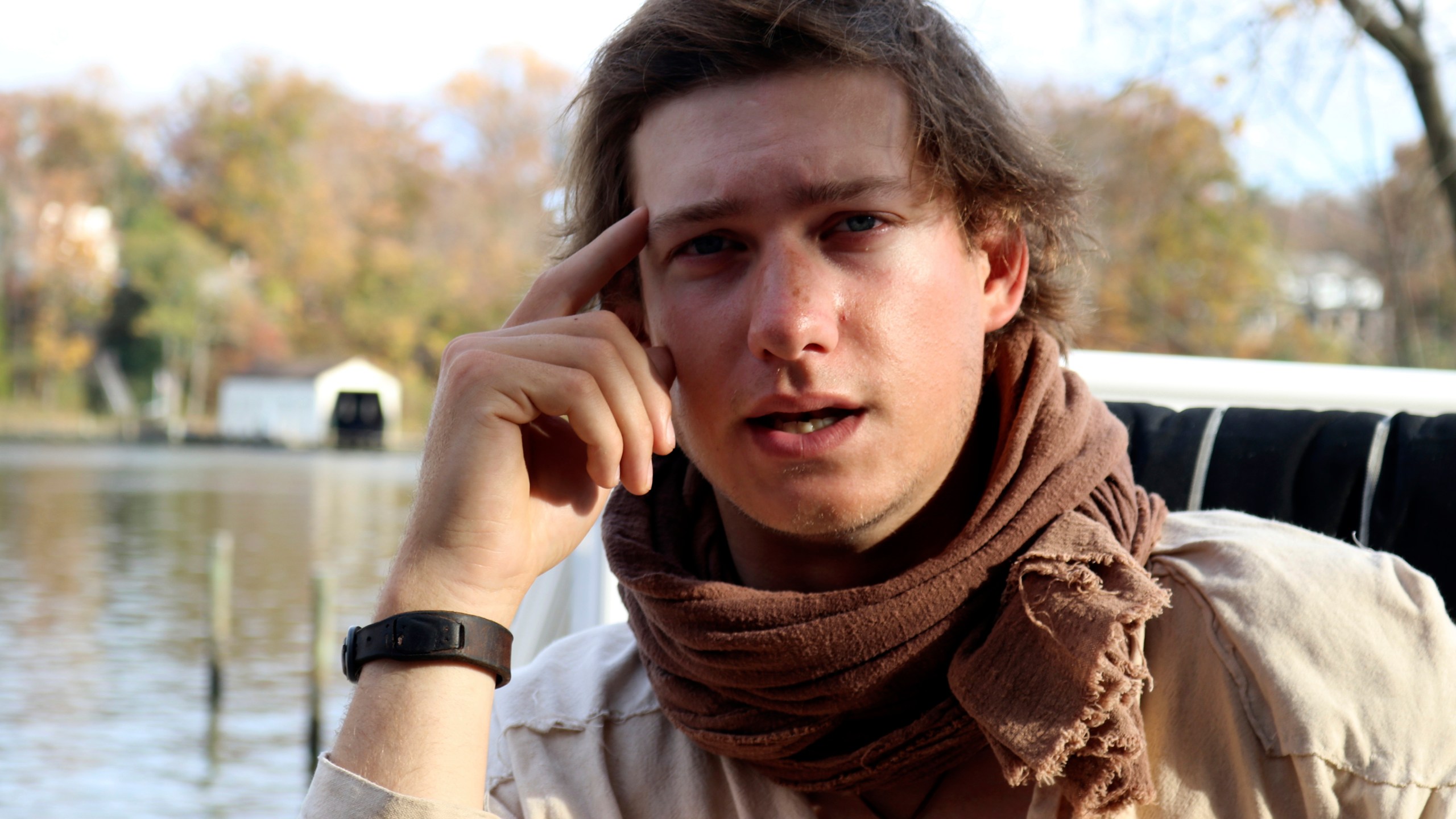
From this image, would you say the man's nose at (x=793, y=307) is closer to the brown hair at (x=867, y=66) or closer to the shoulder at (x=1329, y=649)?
the brown hair at (x=867, y=66)

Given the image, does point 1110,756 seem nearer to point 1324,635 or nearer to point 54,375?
point 1324,635

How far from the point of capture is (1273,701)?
4.45ft

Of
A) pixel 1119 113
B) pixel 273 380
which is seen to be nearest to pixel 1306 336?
pixel 1119 113

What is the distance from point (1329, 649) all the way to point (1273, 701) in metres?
0.08

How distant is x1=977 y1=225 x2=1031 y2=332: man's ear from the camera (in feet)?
5.73

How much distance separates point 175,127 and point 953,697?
64271mm

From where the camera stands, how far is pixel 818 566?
166 cm

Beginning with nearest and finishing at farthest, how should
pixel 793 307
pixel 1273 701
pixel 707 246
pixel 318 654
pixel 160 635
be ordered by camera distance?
pixel 1273 701, pixel 793 307, pixel 707 246, pixel 318 654, pixel 160 635

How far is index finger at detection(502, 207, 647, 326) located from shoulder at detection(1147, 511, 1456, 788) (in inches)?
30.2

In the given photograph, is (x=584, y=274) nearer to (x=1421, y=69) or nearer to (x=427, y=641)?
(x=427, y=641)

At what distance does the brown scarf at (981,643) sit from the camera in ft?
4.45

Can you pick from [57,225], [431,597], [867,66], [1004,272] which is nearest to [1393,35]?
[1004,272]

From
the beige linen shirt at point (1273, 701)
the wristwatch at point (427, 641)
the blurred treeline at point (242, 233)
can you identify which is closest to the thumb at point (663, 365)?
the wristwatch at point (427, 641)

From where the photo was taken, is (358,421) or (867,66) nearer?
(867,66)
